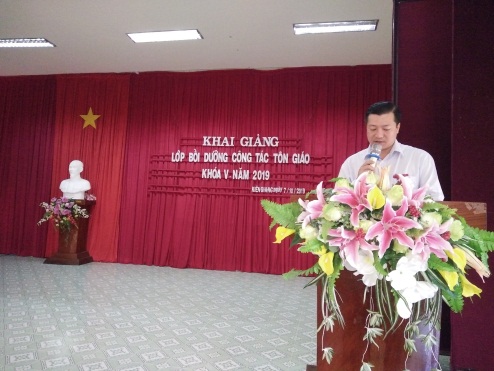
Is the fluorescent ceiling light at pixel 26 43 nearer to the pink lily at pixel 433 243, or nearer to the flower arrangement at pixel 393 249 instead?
the flower arrangement at pixel 393 249

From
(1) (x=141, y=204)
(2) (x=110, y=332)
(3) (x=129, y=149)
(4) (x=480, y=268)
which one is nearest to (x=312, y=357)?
(2) (x=110, y=332)

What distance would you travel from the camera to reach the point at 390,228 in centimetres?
84

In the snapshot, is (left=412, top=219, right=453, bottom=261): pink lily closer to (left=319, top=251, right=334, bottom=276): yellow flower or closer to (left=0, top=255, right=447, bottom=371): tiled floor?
(left=319, top=251, right=334, bottom=276): yellow flower

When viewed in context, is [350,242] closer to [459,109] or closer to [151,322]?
[459,109]

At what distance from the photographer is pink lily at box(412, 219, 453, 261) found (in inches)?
32.5

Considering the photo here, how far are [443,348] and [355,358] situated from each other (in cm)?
171

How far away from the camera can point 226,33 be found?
4586 millimetres

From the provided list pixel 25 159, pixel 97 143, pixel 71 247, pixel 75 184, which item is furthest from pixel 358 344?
pixel 25 159

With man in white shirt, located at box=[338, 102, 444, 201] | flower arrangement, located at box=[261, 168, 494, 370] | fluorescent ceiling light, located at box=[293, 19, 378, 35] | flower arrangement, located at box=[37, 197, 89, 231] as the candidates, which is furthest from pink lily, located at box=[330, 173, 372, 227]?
flower arrangement, located at box=[37, 197, 89, 231]

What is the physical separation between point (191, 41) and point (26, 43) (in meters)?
2.32

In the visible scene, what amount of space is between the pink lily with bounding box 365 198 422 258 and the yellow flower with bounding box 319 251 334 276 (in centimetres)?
10

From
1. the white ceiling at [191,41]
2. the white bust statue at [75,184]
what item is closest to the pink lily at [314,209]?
the white ceiling at [191,41]

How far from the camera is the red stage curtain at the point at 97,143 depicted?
5.96 meters

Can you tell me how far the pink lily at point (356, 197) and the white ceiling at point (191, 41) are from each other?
11.4 ft
